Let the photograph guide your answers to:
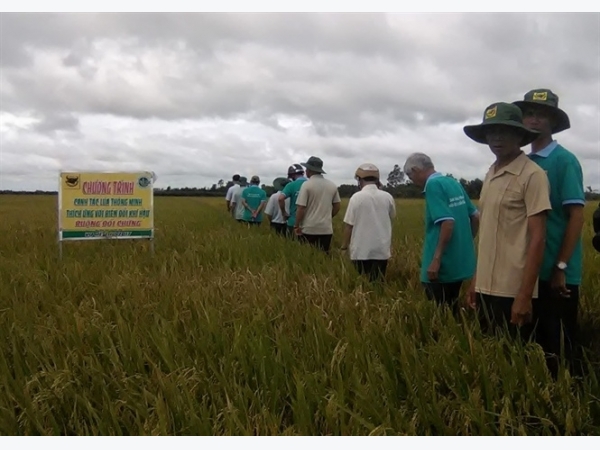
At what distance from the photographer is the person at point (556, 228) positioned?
9.73ft

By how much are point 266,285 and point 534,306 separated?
206cm

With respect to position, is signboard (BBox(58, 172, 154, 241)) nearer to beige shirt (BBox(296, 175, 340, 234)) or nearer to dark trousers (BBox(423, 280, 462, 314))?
beige shirt (BBox(296, 175, 340, 234))

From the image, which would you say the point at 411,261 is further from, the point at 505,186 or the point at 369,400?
the point at 369,400

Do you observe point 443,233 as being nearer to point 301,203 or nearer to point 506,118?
point 506,118

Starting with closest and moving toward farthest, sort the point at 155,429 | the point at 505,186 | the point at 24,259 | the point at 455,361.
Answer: the point at 155,429 → the point at 455,361 → the point at 505,186 → the point at 24,259

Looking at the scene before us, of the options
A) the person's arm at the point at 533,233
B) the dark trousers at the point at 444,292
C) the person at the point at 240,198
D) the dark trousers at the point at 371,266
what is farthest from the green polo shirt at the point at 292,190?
the person's arm at the point at 533,233

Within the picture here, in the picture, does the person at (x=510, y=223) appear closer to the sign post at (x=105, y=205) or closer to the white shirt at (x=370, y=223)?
the white shirt at (x=370, y=223)

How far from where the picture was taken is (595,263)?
19.8ft

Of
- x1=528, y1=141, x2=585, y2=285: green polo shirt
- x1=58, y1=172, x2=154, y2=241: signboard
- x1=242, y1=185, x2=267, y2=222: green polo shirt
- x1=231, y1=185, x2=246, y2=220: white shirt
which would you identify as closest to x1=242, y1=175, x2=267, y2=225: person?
x1=242, y1=185, x2=267, y2=222: green polo shirt

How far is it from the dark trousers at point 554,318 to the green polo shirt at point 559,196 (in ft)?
0.31

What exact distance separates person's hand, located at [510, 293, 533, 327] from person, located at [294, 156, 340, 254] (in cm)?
419

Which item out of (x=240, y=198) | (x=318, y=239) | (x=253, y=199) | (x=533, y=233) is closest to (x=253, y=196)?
(x=253, y=199)

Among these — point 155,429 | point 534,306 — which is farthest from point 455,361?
point 155,429

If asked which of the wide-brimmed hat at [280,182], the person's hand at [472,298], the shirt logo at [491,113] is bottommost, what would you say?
the person's hand at [472,298]
